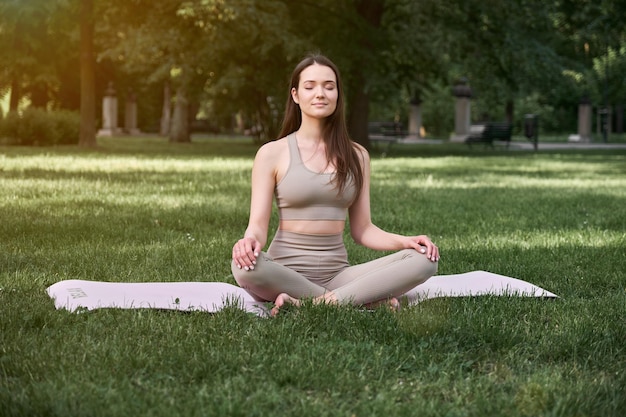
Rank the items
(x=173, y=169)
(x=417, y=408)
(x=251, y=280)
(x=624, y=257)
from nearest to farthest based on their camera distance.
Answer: (x=417, y=408)
(x=251, y=280)
(x=624, y=257)
(x=173, y=169)

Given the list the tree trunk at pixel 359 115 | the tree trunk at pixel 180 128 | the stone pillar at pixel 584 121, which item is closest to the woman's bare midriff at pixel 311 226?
the tree trunk at pixel 359 115

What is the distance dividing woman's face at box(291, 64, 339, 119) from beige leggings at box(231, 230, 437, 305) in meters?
0.71

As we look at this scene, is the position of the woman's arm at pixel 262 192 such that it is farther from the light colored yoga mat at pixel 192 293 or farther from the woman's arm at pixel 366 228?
the woman's arm at pixel 366 228

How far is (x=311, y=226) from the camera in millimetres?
Result: 5266

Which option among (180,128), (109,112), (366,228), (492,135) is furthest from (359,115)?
(109,112)

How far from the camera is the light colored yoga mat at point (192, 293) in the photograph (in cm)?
507

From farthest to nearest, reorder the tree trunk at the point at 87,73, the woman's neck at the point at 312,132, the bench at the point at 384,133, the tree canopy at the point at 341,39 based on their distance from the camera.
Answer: the bench at the point at 384,133 < the tree trunk at the point at 87,73 < the tree canopy at the point at 341,39 < the woman's neck at the point at 312,132

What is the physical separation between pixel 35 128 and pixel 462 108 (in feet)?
71.5

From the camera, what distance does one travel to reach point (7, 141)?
101 feet

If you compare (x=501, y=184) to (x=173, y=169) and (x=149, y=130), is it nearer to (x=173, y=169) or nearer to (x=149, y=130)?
(x=173, y=169)

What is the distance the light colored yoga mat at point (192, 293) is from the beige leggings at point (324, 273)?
0.17 m

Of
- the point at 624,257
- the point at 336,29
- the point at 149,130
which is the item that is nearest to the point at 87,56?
the point at 336,29

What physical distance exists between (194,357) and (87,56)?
2514cm

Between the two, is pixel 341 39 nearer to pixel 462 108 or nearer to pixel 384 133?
pixel 384 133
